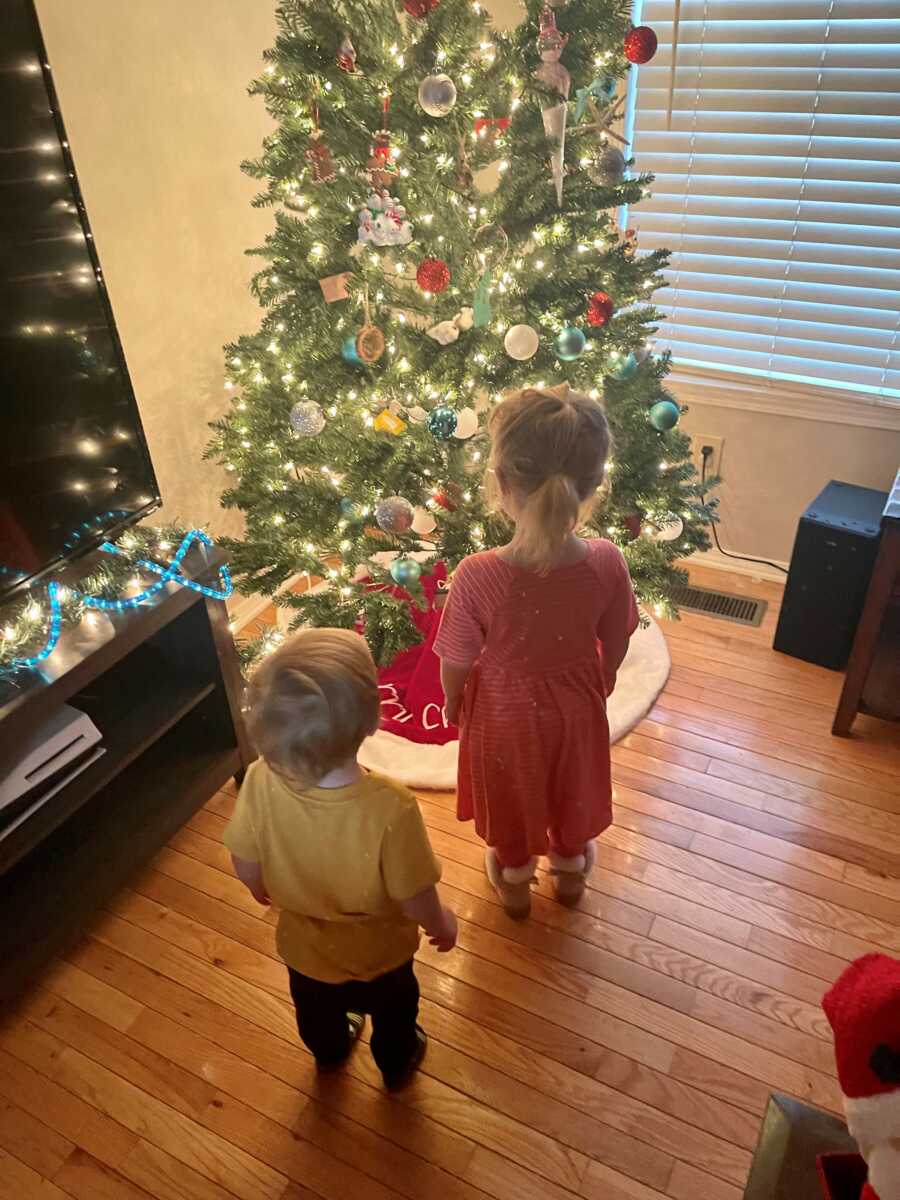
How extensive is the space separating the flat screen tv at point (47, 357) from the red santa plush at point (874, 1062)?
1.49 meters

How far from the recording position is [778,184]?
94.1 inches

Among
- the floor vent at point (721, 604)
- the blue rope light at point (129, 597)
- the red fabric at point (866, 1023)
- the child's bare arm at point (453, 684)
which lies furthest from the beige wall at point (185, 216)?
the red fabric at point (866, 1023)

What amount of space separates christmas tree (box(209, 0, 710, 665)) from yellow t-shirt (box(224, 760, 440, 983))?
86 centimetres

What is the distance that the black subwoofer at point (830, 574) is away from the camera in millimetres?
2262

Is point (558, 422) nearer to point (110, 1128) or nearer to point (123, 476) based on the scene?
point (123, 476)

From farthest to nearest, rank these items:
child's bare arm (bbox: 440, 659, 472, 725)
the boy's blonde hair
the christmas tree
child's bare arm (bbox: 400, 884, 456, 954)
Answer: the christmas tree, child's bare arm (bbox: 440, 659, 472, 725), child's bare arm (bbox: 400, 884, 456, 954), the boy's blonde hair

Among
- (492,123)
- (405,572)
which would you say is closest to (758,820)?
(405,572)

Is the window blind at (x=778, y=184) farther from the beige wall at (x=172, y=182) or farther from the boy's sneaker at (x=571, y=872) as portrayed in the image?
the boy's sneaker at (x=571, y=872)

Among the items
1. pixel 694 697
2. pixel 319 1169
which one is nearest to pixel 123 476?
pixel 319 1169

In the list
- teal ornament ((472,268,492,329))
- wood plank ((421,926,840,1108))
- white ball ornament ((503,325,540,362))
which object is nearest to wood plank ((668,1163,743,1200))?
wood plank ((421,926,840,1108))

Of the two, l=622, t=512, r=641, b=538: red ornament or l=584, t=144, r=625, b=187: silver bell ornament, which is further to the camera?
l=622, t=512, r=641, b=538: red ornament

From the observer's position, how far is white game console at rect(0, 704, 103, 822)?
5.04ft

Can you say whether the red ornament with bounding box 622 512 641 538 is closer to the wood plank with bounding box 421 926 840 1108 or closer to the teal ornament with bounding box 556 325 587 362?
the teal ornament with bounding box 556 325 587 362

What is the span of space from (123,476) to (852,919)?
1802 millimetres
